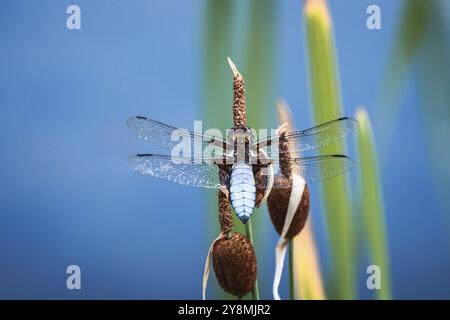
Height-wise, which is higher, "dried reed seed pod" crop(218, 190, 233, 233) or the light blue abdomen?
the light blue abdomen

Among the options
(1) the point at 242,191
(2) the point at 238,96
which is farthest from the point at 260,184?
(2) the point at 238,96

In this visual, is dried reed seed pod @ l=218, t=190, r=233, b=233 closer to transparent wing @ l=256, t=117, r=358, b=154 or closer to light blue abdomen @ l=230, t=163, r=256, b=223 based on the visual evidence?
light blue abdomen @ l=230, t=163, r=256, b=223

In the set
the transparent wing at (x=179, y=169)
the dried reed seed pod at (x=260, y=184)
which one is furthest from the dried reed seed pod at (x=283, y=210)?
the transparent wing at (x=179, y=169)

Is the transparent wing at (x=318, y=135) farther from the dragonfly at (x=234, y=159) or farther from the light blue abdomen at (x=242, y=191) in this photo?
the light blue abdomen at (x=242, y=191)

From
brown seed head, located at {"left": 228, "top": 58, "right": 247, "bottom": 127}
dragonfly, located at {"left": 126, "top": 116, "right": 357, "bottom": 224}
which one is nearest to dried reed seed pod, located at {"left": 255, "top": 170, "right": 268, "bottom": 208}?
dragonfly, located at {"left": 126, "top": 116, "right": 357, "bottom": 224}

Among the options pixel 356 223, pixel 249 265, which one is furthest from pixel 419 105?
pixel 249 265

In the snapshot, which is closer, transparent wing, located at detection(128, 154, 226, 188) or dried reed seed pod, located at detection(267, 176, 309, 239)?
dried reed seed pod, located at detection(267, 176, 309, 239)

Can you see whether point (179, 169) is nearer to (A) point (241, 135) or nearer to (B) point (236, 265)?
(A) point (241, 135)

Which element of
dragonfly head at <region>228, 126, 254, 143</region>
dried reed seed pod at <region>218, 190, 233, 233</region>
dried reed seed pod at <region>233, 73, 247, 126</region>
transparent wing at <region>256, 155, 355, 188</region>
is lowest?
dried reed seed pod at <region>218, 190, 233, 233</region>
